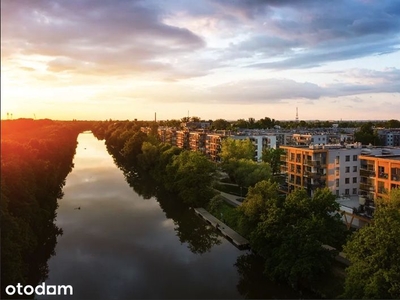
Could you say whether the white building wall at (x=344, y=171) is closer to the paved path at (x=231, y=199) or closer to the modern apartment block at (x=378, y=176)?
the modern apartment block at (x=378, y=176)

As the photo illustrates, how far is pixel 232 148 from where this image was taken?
33625mm

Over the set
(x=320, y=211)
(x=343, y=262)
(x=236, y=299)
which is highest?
(x=320, y=211)

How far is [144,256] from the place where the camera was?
16.5 metres

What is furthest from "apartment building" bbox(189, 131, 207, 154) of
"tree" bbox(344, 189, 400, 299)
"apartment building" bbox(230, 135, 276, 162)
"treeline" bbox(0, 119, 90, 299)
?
"tree" bbox(344, 189, 400, 299)

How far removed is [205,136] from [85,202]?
72.2 feet

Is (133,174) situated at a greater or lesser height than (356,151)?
lesser

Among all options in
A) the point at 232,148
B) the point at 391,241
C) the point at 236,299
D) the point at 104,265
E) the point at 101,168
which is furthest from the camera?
the point at 101,168

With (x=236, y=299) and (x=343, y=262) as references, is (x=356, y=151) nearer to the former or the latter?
(x=343, y=262)

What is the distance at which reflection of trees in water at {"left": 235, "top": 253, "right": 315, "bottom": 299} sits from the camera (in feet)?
42.9

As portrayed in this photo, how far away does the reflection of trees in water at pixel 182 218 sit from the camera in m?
18.4

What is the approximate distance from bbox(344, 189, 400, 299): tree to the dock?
6383 millimetres

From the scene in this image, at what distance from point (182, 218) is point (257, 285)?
9292mm

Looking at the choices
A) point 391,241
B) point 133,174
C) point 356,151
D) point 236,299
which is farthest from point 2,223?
point 133,174

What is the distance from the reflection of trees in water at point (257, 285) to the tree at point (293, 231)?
0.35 meters
